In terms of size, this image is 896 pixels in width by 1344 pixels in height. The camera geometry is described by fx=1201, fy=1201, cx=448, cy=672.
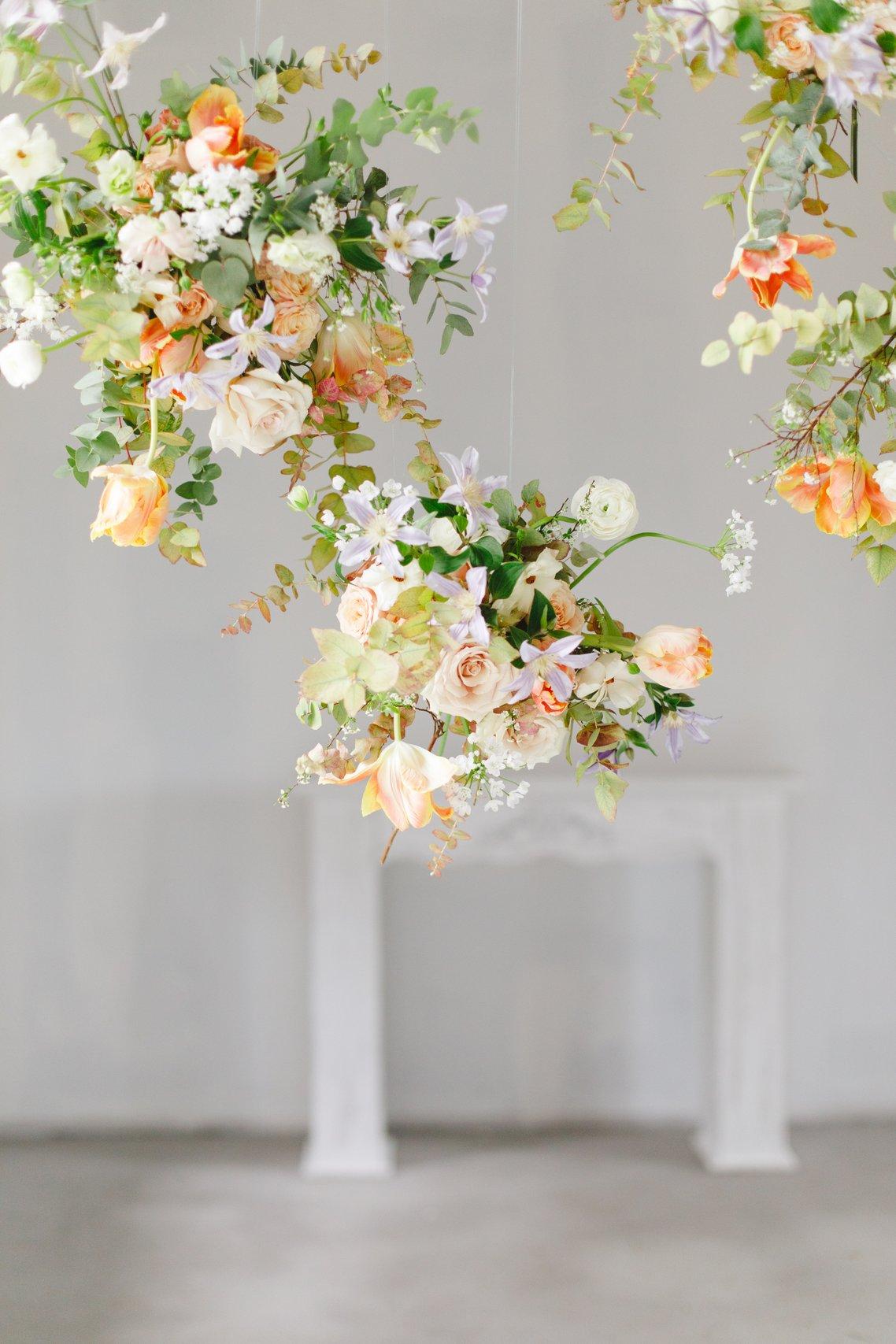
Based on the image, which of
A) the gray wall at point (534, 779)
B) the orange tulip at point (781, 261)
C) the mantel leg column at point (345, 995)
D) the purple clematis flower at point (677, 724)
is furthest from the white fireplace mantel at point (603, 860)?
the orange tulip at point (781, 261)

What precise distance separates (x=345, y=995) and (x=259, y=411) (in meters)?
2.48

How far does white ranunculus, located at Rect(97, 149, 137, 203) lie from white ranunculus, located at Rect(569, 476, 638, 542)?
1.26 ft

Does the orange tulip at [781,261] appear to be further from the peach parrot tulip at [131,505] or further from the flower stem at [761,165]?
the peach parrot tulip at [131,505]

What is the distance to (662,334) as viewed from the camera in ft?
10.6

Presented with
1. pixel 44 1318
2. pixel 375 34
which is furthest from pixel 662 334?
pixel 44 1318

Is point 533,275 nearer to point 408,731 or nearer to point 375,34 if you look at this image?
point 375,34

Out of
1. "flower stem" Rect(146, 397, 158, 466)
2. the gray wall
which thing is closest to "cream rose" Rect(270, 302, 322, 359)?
"flower stem" Rect(146, 397, 158, 466)

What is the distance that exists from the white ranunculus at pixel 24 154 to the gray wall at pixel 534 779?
2391 mm

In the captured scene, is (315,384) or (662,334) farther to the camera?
(662,334)

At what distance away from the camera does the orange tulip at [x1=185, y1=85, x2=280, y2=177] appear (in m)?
0.80

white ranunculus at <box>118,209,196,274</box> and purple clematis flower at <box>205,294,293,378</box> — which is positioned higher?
white ranunculus at <box>118,209,196,274</box>

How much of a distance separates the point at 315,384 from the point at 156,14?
8.84ft

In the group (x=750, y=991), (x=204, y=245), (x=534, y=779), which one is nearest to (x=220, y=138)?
(x=204, y=245)

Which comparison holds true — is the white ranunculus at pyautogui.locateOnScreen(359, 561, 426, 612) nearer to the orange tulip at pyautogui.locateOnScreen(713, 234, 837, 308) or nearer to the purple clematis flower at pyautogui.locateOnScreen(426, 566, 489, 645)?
the purple clematis flower at pyautogui.locateOnScreen(426, 566, 489, 645)
